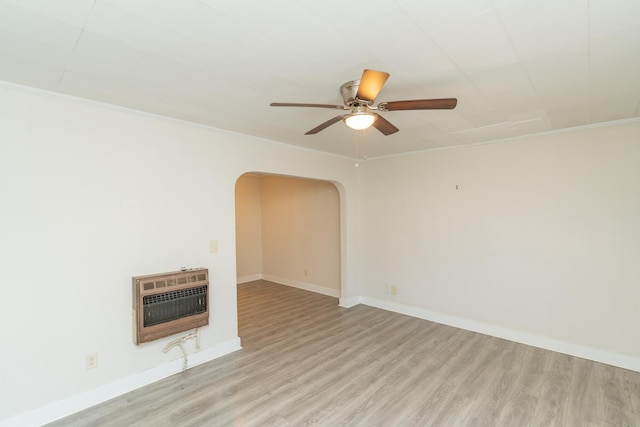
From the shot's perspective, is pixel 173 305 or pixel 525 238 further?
pixel 525 238

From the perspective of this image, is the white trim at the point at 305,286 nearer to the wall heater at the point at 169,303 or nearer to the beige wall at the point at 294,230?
the beige wall at the point at 294,230

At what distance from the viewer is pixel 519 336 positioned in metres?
3.74

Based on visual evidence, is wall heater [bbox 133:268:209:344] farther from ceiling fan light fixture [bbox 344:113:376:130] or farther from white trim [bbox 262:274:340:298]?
white trim [bbox 262:274:340:298]

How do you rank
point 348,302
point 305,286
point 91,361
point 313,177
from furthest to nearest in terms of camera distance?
point 305,286 → point 348,302 → point 313,177 → point 91,361

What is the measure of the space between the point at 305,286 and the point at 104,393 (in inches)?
157

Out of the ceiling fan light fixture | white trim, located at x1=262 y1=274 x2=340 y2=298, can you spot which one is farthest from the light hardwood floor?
the ceiling fan light fixture

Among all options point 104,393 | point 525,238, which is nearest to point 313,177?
point 525,238

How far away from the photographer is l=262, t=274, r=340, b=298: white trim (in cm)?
575

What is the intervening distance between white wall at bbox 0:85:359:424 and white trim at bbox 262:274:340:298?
2.67 m

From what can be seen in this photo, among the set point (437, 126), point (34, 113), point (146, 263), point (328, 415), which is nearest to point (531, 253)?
point (437, 126)

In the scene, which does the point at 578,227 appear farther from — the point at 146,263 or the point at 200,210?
the point at 146,263

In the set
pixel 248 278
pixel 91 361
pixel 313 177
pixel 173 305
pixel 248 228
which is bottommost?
pixel 248 278

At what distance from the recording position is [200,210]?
3.24m

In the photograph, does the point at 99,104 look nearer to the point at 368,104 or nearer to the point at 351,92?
the point at 351,92
